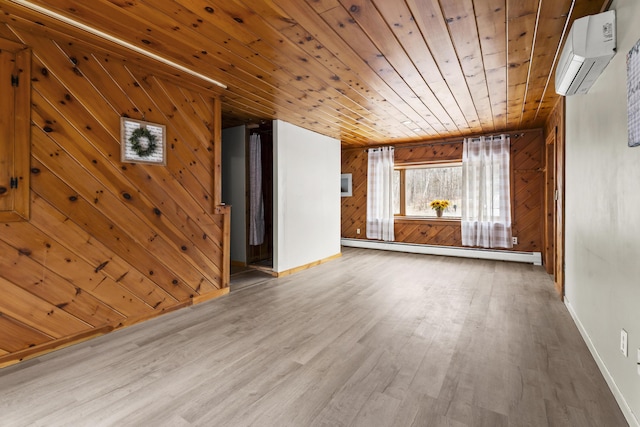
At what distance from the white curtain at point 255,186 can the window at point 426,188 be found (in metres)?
3.10

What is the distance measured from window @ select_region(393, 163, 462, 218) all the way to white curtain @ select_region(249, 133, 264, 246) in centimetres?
310

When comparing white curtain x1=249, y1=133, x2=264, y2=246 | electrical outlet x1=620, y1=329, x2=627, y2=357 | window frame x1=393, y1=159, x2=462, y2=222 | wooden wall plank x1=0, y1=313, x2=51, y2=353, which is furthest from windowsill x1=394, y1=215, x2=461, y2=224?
wooden wall plank x1=0, y1=313, x2=51, y2=353

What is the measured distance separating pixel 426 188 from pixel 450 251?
1443mm

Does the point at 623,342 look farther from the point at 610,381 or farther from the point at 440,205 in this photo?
the point at 440,205

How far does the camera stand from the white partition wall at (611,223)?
5.33ft

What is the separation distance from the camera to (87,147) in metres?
2.61

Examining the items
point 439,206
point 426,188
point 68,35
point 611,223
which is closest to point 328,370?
point 611,223

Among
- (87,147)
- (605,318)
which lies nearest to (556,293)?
(605,318)

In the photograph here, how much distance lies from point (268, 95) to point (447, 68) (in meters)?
1.90

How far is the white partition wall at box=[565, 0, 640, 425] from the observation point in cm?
162

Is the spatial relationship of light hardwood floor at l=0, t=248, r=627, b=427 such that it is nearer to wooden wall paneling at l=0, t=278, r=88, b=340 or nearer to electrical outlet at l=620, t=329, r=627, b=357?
wooden wall paneling at l=0, t=278, r=88, b=340

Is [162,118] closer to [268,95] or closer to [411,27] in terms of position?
Answer: [268,95]

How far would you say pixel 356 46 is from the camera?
8.18 feet

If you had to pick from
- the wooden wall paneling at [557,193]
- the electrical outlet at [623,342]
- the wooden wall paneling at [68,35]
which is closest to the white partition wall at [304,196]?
the wooden wall paneling at [68,35]
